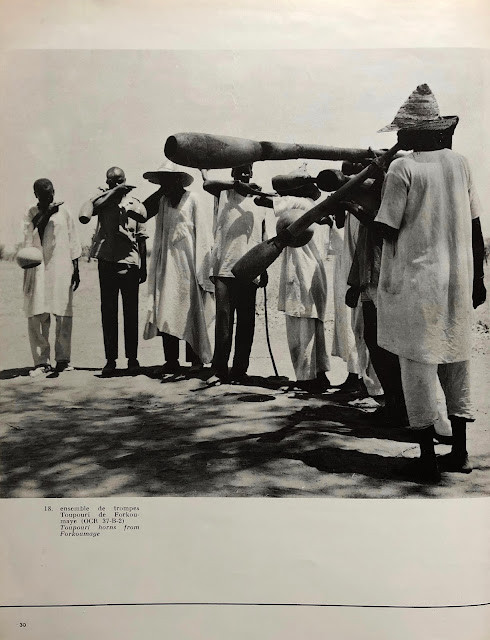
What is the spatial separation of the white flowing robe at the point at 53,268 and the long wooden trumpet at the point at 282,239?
0.80 meters

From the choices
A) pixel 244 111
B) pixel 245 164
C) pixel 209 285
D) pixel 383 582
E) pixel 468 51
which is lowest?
pixel 383 582

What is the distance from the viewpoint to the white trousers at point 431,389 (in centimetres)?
362

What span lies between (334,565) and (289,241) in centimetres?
153

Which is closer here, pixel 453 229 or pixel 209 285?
pixel 453 229

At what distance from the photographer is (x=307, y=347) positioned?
3854mm

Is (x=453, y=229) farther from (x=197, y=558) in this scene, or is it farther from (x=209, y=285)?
(x=197, y=558)

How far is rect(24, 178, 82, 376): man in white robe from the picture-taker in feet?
12.5

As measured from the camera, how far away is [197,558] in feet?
12.1

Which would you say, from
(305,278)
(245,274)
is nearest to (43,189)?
(245,274)

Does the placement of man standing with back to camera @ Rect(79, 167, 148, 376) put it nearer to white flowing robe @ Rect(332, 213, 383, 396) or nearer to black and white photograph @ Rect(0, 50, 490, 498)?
black and white photograph @ Rect(0, 50, 490, 498)

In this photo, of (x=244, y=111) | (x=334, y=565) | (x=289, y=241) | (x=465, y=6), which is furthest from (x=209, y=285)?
(x=465, y=6)

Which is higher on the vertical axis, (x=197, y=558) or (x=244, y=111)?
(x=244, y=111)

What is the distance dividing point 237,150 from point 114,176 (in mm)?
602

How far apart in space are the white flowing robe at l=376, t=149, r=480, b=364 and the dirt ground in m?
0.17
